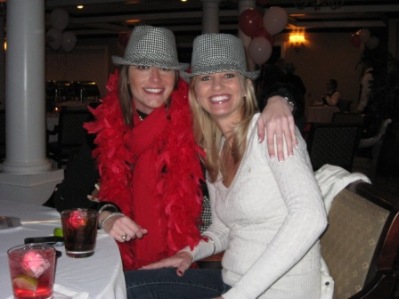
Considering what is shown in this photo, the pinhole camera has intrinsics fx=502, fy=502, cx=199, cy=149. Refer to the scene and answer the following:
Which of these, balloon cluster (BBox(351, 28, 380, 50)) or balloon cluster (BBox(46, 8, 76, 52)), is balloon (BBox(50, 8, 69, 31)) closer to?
balloon cluster (BBox(46, 8, 76, 52))

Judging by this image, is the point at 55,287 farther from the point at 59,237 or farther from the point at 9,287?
the point at 59,237

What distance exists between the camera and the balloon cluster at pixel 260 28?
7.57 m

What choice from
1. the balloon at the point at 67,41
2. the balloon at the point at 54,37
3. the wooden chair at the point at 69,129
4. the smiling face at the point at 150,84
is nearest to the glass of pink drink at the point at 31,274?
the smiling face at the point at 150,84

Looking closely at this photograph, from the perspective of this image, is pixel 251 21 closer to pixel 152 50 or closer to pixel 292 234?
pixel 152 50

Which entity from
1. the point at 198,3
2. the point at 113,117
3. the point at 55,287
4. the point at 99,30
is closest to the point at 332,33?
the point at 198,3

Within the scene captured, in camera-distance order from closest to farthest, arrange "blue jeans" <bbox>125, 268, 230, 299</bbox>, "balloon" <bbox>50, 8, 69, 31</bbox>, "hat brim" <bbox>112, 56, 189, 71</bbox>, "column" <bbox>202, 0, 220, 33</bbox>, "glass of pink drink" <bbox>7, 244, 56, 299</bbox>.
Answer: "glass of pink drink" <bbox>7, 244, 56, 299</bbox>
"blue jeans" <bbox>125, 268, 230, 299</bbox>
"hat brim" <bbox>112, 56, 189, 71</bbox>
"column" <bbox>202, 0, 220, 33</bbox>
"balloon" <bbox>50, 8, 69, 31</bbox>

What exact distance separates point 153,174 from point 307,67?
526 inches

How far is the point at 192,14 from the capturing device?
11.4 metres

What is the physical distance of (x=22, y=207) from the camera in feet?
5.35

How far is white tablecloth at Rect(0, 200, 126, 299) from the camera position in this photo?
1.00 metres

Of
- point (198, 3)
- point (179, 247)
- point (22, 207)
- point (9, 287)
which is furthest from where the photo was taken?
point (198, 3)

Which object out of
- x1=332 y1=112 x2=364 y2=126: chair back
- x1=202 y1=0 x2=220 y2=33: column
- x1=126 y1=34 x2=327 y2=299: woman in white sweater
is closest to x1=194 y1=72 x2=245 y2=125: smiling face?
x1=126 y1=34 x2=327 y2=299: woman in white sweater

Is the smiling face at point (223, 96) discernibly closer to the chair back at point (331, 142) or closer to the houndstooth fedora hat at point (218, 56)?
the houndstooth fedora hat at point (218, 56)

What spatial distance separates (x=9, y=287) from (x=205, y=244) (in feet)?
2.60
